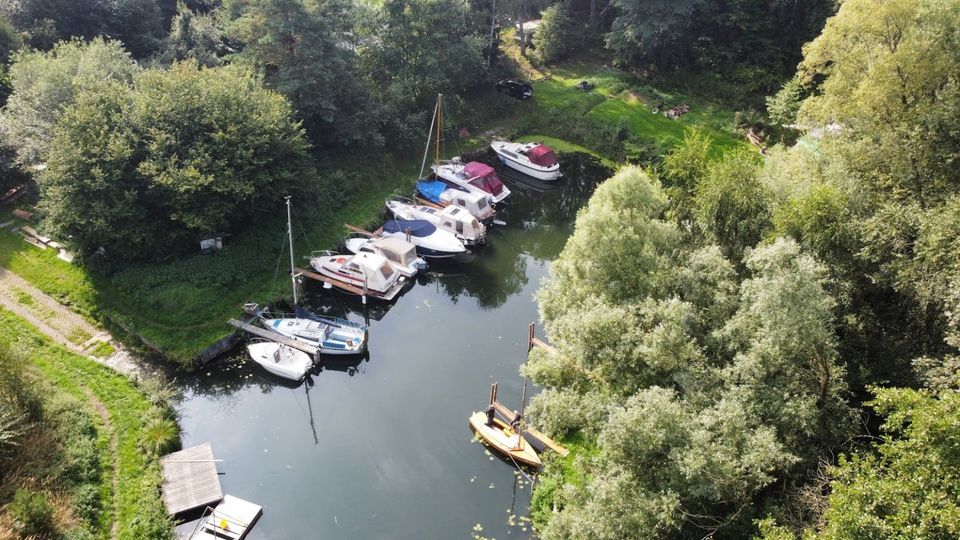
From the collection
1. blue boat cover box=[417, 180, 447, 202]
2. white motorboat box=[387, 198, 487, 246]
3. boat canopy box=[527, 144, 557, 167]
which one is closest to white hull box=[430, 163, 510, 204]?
blue boat cover box=[417, 180, 447, 202]

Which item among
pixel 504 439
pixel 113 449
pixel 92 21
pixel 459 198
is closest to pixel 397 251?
pixel 459 198

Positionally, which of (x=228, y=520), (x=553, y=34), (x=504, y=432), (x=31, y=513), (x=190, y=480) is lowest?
(x=228, y=520)

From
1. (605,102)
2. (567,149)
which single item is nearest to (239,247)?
(567,149)

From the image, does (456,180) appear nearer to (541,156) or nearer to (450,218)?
(450,218)

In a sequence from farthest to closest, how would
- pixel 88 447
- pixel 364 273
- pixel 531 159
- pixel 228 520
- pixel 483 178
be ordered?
pixel 531 159 < pixel 483 178 < pixel 364 273 < pixel 88 447 < pixel 228 520

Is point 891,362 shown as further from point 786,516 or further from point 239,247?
point 239,247

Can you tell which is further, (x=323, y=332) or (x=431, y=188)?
(x=431, y=188)
